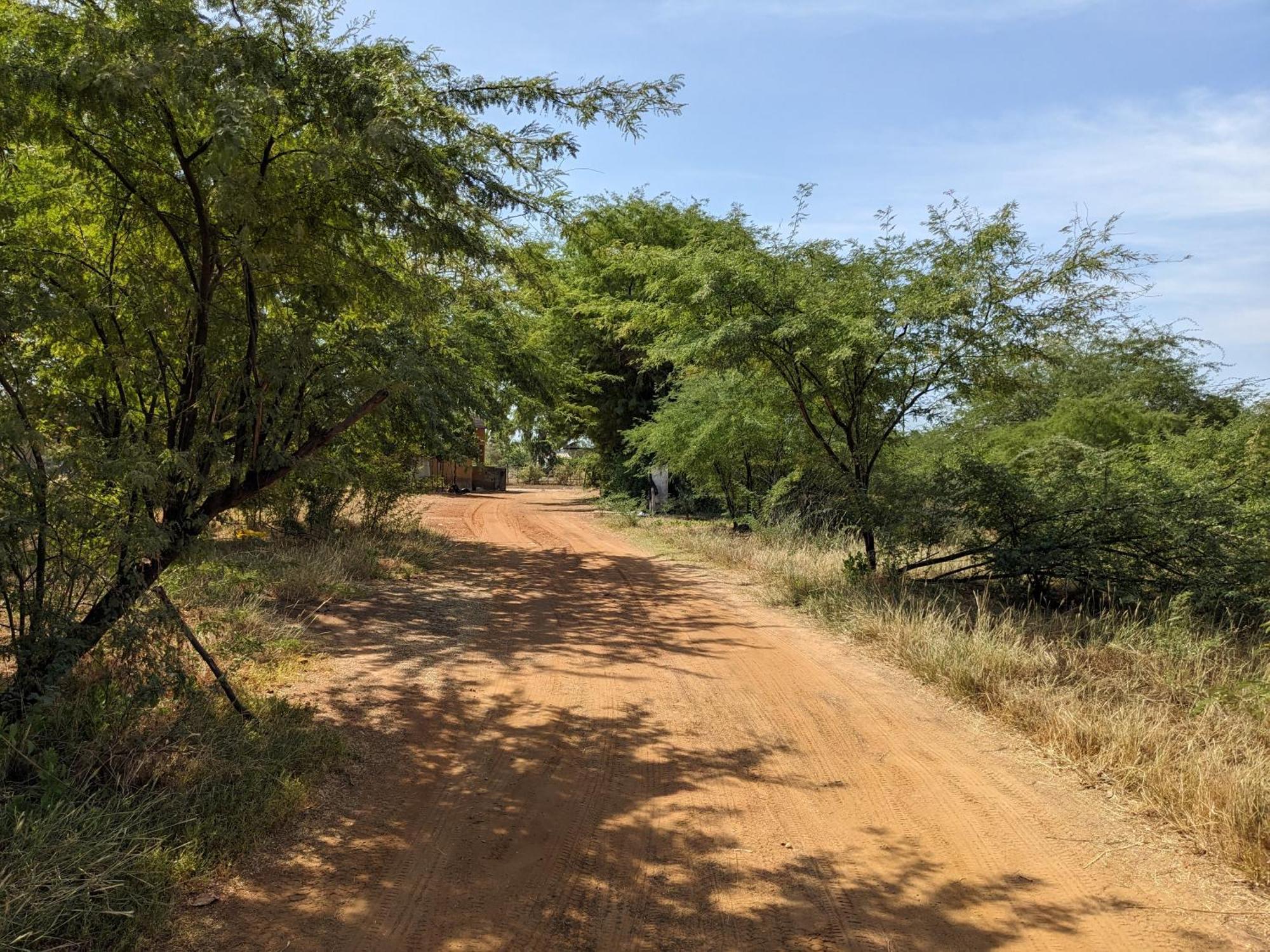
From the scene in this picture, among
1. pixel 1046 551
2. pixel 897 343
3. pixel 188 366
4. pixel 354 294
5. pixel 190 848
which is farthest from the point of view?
pixel 897 343

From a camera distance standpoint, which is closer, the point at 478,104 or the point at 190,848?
the point at 190,848

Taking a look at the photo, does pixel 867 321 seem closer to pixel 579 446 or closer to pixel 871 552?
pixel 871 552

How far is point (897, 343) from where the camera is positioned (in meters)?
10.6

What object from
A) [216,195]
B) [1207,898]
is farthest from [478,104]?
[1207,898]

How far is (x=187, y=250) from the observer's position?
5.15 m

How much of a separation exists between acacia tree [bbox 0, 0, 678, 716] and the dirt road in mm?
2021

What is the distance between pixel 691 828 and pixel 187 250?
4749mm

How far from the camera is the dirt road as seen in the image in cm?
348

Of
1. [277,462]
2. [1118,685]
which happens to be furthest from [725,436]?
[277,462]

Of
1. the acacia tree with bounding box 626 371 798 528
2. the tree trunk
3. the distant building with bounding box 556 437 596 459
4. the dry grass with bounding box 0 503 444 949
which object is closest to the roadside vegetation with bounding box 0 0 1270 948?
the dry grass with bounding box 0 503 444 949

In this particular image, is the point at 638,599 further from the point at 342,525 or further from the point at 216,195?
the point at 216,195

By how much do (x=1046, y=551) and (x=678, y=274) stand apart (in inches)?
291

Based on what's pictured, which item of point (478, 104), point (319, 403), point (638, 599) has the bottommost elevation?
point (638, 599)

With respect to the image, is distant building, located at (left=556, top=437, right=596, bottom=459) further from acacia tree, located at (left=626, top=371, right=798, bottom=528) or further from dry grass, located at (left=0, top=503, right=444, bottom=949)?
dry grass, located at (left=0, top=503, right=444, bottom=949)
